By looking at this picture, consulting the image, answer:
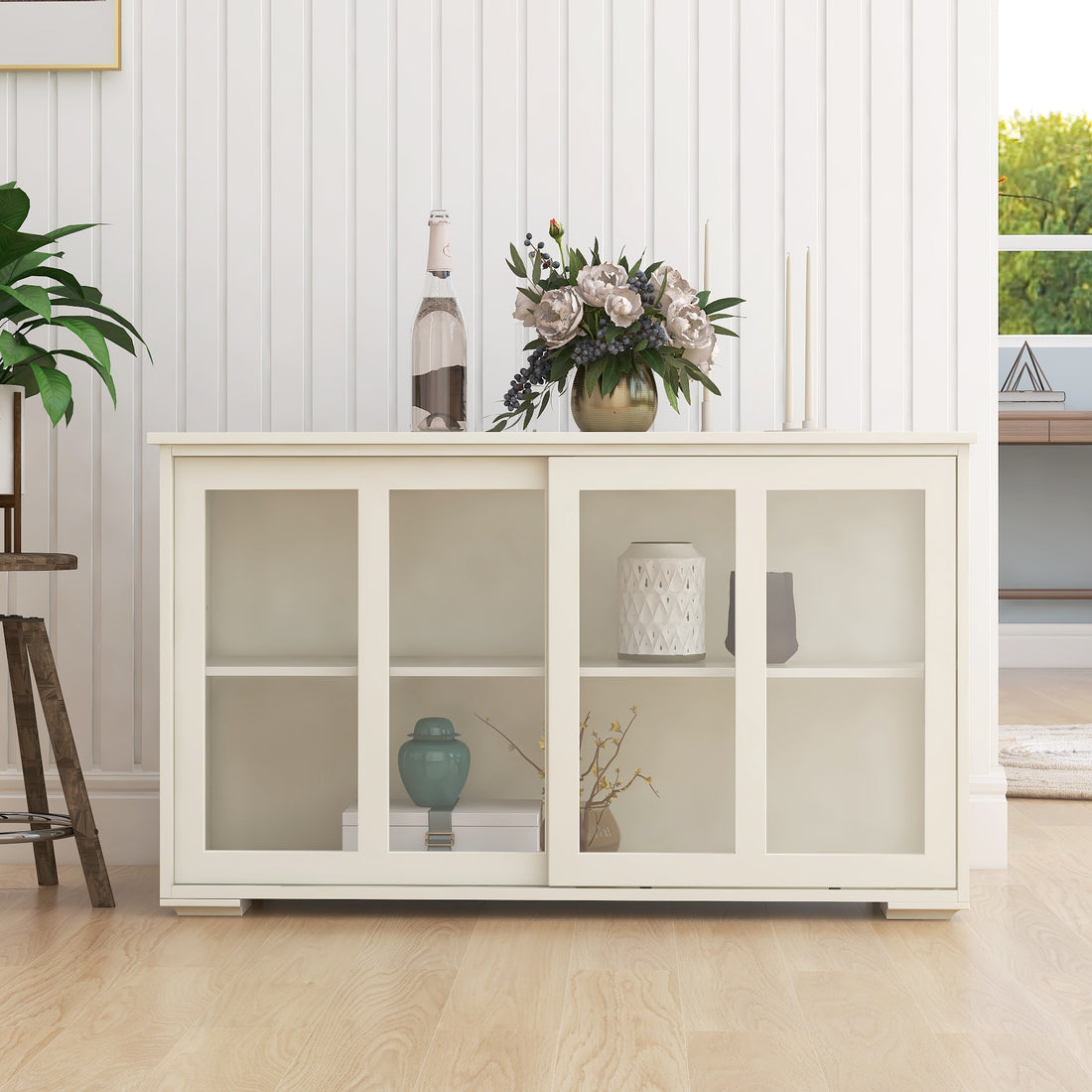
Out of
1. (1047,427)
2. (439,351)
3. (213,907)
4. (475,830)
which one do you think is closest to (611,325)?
(439,351)

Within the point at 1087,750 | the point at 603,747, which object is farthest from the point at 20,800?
the point at 1087,750

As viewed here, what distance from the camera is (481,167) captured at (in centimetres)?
214

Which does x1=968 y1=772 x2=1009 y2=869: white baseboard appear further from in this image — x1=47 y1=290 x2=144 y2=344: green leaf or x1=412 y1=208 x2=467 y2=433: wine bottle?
x1=47 y1=290 x2=144 y2=344: green leaf

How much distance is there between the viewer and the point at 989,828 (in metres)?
2.09

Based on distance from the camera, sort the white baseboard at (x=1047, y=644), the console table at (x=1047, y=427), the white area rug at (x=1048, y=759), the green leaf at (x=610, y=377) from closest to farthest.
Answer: the green leaf at (x=610, y=377) < the white area rug at (x=1048, y=759) < the console table at (x=1047, y=427) < the white baseboard at (x=1047, y=644)

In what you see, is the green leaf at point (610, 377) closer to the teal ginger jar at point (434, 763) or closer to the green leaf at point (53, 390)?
the teal ginger jar at point (434, 763)

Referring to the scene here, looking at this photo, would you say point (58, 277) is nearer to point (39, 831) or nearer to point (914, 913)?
point (39, 831)

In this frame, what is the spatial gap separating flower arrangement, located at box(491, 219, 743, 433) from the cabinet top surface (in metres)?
0.11

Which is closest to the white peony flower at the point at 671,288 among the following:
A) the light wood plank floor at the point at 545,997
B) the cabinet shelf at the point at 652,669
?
the cabinet shelf at the point at 652,669

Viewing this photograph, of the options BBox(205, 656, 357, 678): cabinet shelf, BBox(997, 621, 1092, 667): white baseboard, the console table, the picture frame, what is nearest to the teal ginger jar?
BBox(205, 656, 357, 678): cabinet shelf

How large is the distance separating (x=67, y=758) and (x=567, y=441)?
0.91 meters

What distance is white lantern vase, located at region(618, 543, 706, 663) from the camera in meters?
1.77

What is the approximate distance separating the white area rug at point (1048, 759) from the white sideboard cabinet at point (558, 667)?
112 cm

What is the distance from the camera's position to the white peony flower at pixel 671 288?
179cm
